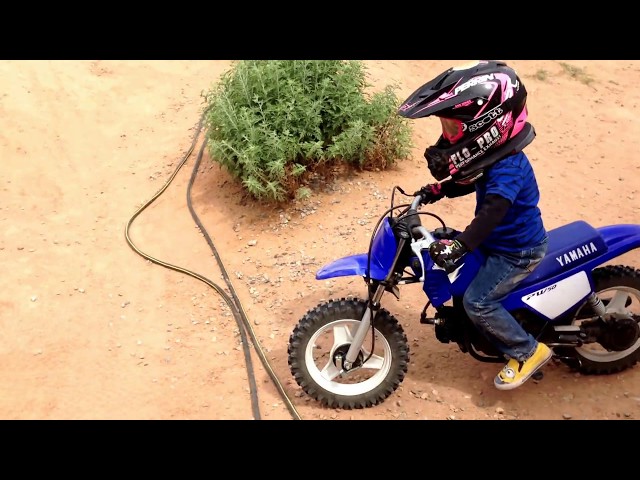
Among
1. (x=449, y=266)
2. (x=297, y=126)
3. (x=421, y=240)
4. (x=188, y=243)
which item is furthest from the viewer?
(x=297, y=126)

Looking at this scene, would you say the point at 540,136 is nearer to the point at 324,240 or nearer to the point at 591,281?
the point at 324,240

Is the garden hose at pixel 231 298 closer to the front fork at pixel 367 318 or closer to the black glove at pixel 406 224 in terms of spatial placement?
the front fork at pixel 367 318

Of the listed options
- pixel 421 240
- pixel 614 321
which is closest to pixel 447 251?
pixel 421 240

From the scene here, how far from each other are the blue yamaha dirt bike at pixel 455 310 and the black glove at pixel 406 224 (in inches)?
1.0

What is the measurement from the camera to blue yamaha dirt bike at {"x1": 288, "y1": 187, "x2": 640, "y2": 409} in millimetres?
3584

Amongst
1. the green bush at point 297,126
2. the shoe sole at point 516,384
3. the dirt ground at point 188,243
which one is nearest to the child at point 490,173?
the shoe sole at point 516,384

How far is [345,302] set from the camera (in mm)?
3719

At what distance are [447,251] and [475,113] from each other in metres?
0.76

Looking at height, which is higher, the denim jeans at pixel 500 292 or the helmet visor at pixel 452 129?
the helmet visor at pixel 452 129

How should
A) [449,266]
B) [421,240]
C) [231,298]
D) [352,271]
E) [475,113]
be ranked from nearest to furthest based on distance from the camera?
[475,113] → [449,266] → [421,240] → [352,271] → [231,298]

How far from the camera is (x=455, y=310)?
12.3ft

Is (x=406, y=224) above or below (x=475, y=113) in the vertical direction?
below

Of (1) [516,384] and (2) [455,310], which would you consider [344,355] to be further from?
(1) [516,384]

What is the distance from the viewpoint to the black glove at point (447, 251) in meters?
3.19
